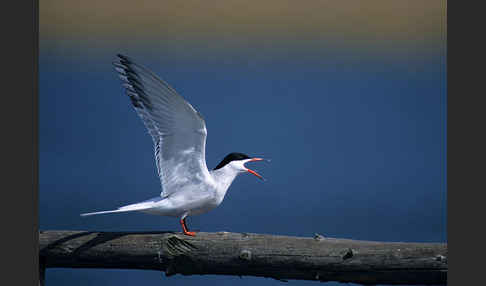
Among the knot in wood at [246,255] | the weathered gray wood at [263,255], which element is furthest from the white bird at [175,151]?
the knot in wood at [246,255]

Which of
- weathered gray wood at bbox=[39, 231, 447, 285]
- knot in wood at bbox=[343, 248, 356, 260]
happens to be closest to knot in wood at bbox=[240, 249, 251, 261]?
weathered gray wood at bbox=[39, 231, 447, 285]

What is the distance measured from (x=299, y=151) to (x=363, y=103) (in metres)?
0.51

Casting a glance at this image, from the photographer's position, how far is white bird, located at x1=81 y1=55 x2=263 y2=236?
2742 mm

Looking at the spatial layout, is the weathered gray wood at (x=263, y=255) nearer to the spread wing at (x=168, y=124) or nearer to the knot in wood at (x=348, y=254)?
the knot in wood at (x=348, y=254)

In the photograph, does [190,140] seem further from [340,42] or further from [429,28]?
[429,28]

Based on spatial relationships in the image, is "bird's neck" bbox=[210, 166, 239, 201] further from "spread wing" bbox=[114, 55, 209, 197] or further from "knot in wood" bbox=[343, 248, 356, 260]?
"knot in wood" bbox=[343, 248, 356, 260]

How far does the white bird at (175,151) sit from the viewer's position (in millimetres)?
2742

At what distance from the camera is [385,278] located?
105 inches

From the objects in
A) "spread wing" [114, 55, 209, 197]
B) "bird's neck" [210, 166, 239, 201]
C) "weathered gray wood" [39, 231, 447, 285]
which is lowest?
"weathered gray wood" [39, 231, 447, 285]

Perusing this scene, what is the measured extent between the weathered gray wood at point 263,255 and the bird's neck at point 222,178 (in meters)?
0.23

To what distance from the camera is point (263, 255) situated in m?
2.68

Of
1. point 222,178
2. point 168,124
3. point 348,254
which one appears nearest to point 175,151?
point 168,124

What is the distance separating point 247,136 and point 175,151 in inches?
34.2

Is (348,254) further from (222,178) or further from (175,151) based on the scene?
(175,151)
